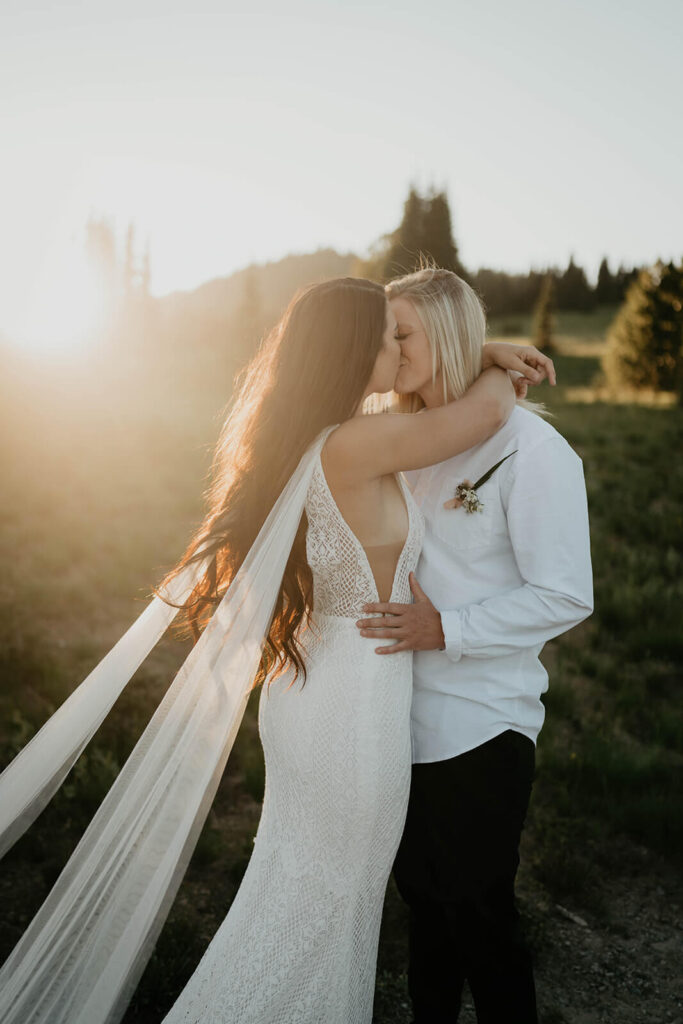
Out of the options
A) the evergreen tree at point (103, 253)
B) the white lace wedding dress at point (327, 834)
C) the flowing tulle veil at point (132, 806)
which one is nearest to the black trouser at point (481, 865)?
the white lace wedding dress at point (327, 834)

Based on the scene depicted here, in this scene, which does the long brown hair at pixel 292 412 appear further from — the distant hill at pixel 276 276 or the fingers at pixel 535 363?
the distant hill at pixel 276 276

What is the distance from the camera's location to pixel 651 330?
3050cm

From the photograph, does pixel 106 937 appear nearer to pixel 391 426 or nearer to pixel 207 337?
pixel 391 426

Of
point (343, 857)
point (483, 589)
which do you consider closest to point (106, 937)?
point (343, 857)

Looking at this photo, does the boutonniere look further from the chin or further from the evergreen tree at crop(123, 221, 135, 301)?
the evergreen tree at crop(123, 221, 135, 301)

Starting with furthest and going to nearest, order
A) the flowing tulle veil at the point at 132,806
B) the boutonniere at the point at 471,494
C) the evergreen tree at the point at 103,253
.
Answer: the evergreen tree at the point at 103,253, the boutonniere at the point at 471,494, the flowing tulle veil at the point at 132,806

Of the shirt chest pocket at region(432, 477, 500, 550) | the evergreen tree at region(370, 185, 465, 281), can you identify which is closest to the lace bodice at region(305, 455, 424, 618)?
the shirt chest pocket at region(432, 477, 500, 550)

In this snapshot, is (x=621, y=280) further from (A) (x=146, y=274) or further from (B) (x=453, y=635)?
(B) (x=453, y=635)

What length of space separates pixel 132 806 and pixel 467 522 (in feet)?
4.96

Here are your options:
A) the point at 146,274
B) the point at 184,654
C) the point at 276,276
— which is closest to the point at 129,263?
the point at 146,274

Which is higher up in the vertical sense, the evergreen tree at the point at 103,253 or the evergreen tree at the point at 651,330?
the evergreen tree at the point at 103,253

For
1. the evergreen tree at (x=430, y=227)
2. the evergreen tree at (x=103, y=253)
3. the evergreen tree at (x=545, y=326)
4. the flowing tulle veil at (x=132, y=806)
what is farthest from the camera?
the evergreen tree at (x=103, y=253)

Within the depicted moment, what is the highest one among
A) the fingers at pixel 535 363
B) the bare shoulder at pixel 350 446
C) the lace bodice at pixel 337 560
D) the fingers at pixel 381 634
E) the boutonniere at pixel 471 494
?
the fingers at pixel 535 363

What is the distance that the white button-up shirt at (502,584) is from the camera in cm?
267
